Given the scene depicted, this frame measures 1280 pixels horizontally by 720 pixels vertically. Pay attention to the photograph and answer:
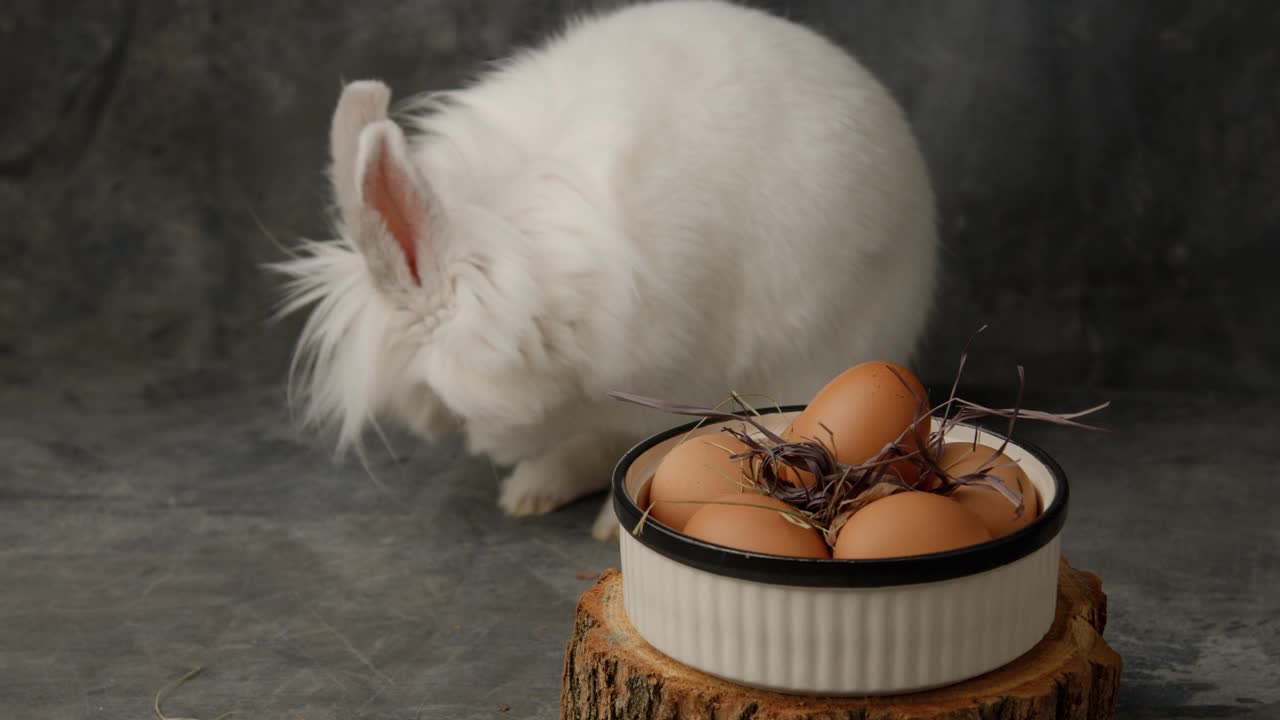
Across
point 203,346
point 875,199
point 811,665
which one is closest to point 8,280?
point 203,346

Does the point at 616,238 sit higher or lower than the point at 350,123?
lower

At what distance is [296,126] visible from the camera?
4246 mm

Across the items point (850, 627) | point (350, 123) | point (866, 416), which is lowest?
point (850, 627)

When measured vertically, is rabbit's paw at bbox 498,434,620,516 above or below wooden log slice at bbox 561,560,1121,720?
below

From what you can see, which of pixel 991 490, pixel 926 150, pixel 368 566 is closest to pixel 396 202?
pixel 368 566

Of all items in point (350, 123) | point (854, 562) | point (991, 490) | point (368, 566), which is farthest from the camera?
point (368, 566)

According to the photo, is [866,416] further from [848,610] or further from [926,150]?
→ [926,150]

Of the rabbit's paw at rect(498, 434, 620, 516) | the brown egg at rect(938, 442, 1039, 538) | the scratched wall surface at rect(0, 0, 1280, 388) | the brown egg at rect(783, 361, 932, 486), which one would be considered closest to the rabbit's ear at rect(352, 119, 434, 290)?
the rabbit's paw at rect(498, 434, 620, 516)

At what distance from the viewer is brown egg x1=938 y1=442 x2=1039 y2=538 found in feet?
4.99

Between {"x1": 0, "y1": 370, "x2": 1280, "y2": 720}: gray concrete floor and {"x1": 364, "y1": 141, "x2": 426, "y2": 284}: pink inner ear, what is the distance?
680mm

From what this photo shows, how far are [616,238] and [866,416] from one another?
0.99 metres

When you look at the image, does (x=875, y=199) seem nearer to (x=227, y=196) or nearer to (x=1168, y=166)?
(x=1168, y=166)

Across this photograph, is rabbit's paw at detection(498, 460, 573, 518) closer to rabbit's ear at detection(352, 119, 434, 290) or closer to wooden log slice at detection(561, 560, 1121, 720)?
rabbit's ear at detection(352, 119, 434, 290)

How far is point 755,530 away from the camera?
1453mm
